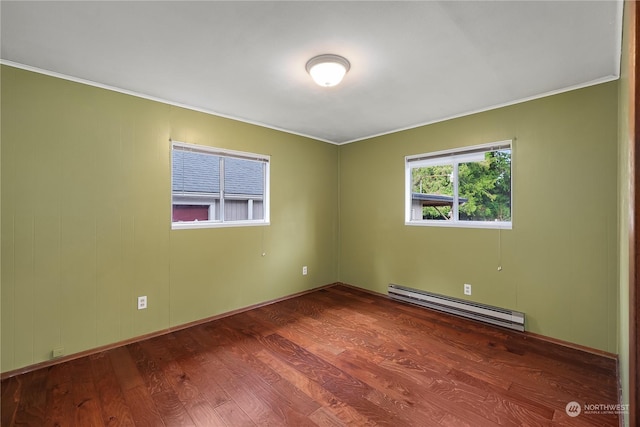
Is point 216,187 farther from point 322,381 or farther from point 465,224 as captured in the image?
point 465,224

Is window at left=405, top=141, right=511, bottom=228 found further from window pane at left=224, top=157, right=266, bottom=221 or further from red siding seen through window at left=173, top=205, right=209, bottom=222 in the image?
red siding seen through window at left=173, top=205, right=209, bottom=222

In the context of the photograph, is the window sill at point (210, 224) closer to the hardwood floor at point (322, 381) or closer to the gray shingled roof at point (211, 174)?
the gray shingled roof at point (211, 174)

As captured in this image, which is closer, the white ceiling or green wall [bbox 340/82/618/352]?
the white ceiling

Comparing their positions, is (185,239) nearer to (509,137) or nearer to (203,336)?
(203,336)

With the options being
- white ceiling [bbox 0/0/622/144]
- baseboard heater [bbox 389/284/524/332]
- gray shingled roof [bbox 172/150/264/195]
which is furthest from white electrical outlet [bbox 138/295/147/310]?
baseboard heater [bbox 389/284/524/332]

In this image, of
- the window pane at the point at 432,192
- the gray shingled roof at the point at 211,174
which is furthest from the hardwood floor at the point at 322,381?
the gray shingled roof at the point at 211,174

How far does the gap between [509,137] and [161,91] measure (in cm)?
347

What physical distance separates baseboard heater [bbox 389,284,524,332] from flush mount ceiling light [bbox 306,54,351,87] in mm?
2743

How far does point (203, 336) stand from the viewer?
284 cm

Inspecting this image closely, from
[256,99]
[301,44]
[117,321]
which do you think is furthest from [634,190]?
[117,321]

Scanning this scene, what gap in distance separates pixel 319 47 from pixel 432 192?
2413 millimetres

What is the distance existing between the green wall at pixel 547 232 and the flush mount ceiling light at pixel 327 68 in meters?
1.86

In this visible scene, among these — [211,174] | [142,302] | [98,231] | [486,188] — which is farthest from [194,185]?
[486,188]

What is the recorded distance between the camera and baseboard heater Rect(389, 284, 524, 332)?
289 centimetres
